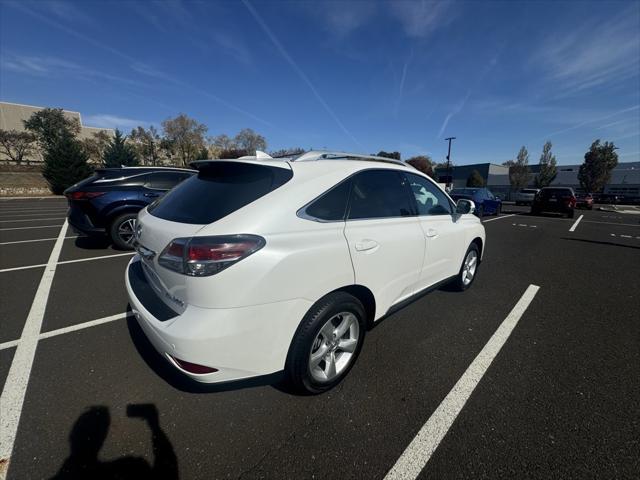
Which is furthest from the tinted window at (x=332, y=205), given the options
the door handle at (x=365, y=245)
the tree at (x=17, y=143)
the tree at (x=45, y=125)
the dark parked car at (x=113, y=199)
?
the tree at (x=45, y=125)

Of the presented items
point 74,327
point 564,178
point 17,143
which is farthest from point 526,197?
point 17,143

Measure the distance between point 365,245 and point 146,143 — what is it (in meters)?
61.9

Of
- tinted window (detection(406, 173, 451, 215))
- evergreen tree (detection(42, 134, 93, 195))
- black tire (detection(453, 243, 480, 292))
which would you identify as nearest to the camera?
tinted window (detection(406, 173, 451, 215))

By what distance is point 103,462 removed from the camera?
5.37 feet

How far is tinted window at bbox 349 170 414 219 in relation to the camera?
2.29 metres

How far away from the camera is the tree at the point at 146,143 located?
51125 millimetres

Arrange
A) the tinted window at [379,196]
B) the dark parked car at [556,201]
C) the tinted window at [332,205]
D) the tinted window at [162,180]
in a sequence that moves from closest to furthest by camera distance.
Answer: the tinted window at [332,205] < the tinted window at [379,196] < the tinted window at [162,180] < the dark parked car at [556,201]

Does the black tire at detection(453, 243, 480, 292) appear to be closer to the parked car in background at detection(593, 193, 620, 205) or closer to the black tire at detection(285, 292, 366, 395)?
the black tire at detection(285, 292, 366, 395)

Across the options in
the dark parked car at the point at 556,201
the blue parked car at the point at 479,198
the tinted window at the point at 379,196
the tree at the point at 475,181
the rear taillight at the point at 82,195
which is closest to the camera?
the tinted window at the point at 379,196

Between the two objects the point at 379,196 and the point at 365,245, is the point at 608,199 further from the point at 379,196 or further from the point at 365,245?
the point at 365,245

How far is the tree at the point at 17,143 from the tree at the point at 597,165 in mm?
86663

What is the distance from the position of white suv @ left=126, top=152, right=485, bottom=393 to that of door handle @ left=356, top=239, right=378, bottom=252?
12 millimetres

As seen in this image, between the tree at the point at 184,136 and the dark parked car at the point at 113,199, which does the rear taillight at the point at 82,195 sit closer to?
the dark parked car at the point at 113,199

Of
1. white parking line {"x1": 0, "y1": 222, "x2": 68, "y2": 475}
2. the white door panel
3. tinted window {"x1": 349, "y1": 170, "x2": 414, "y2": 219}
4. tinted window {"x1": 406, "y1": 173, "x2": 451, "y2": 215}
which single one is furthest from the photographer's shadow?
tinted window {"x1": 406, "y1": 173, "x2": 451, "y2": 215}
